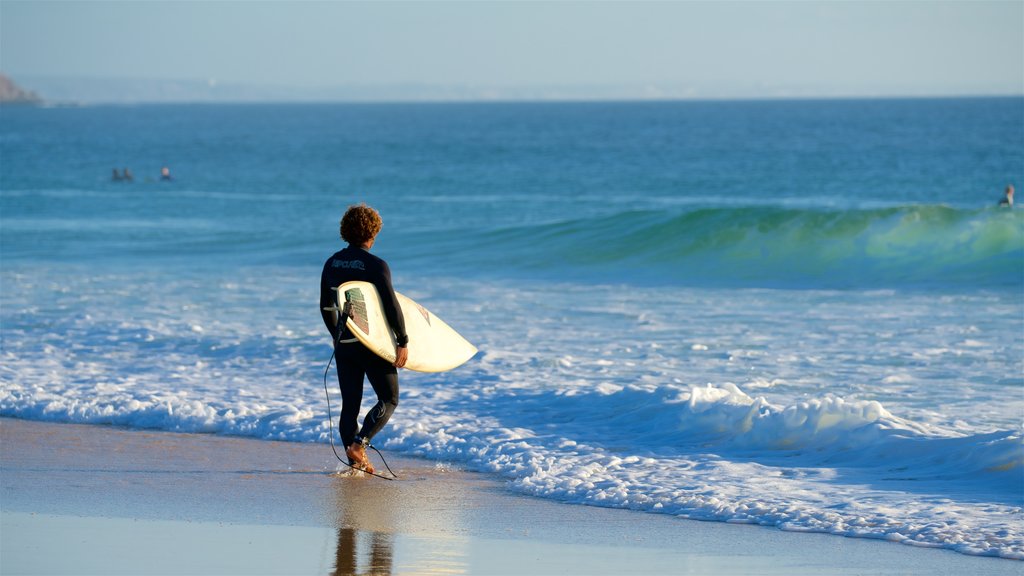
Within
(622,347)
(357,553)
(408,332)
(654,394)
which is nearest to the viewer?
(357,553)

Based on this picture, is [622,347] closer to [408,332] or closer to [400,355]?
[408,332]

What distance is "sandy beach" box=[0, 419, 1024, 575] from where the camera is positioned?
17.4ft

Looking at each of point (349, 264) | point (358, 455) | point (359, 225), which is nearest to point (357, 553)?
point (358, 455)

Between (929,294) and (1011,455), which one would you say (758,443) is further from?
(929,294)

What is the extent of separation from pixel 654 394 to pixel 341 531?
140 inches

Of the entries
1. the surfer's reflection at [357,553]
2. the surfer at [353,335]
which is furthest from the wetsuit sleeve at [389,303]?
the surfer's reflection at [357,553]

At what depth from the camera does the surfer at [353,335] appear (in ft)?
21.3

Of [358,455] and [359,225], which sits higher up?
[359,225]

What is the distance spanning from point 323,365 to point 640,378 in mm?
2822

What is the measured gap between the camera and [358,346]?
6656mm

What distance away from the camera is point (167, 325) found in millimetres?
13000

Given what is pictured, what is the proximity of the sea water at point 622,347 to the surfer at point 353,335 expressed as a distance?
3.12 ft

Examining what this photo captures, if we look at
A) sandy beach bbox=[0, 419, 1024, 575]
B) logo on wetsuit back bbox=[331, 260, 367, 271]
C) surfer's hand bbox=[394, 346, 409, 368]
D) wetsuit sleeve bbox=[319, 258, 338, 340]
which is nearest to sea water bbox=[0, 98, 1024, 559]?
sandy beach bbox=[0, 419, 1024, 575]

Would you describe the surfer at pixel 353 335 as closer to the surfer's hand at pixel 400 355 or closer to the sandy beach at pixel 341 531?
the surfer's hand at pixel 400 355
